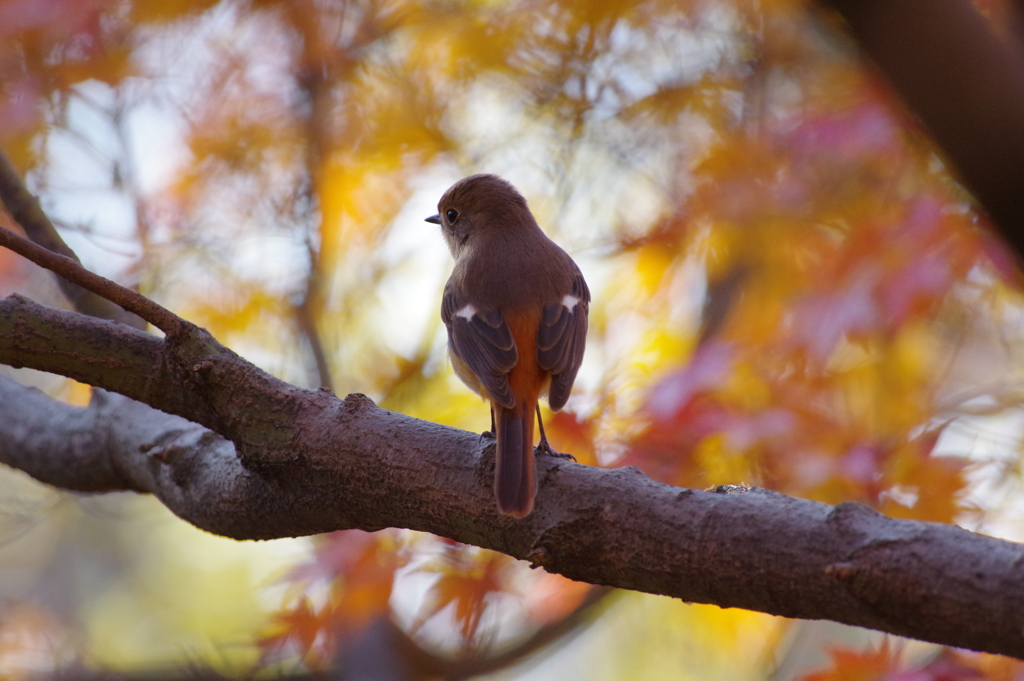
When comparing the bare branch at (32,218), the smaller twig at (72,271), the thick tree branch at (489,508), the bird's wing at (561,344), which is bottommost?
the thick tree branch at (489,508)

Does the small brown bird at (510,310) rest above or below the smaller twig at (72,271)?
above

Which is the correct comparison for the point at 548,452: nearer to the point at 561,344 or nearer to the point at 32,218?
the point at 561,344

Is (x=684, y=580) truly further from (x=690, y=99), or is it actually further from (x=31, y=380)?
(x=31, y=380)

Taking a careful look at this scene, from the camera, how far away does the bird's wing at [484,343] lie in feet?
8.89

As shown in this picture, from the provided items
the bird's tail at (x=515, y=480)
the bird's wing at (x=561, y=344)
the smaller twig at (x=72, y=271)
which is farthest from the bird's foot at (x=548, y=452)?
the smaller twig at (x=72, y=271)

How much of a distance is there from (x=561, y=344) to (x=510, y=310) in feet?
0.91

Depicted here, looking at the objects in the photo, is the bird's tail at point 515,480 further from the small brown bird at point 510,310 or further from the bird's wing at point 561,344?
the bird's wing at point 561,344

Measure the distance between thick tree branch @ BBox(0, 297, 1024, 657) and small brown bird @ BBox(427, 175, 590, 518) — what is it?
24 cm

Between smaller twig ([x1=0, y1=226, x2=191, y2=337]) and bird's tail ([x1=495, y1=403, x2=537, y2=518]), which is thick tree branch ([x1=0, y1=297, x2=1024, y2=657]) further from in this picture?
smaller twig ([x1=0, y1=226, x2=191, y2=337])

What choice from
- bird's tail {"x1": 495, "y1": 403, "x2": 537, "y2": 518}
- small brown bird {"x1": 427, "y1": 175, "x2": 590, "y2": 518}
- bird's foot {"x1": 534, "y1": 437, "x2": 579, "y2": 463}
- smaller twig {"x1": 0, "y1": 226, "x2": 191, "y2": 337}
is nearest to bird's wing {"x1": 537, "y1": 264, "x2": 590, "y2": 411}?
small brown bird {"x1": 427, "y1": 175, "x2": 590, "y2": 518}

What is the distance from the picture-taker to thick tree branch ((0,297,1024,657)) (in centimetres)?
147

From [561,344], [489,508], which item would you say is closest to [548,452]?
[489,508]

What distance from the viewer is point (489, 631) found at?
3877 millimetres

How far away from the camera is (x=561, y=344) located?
2910 mm
